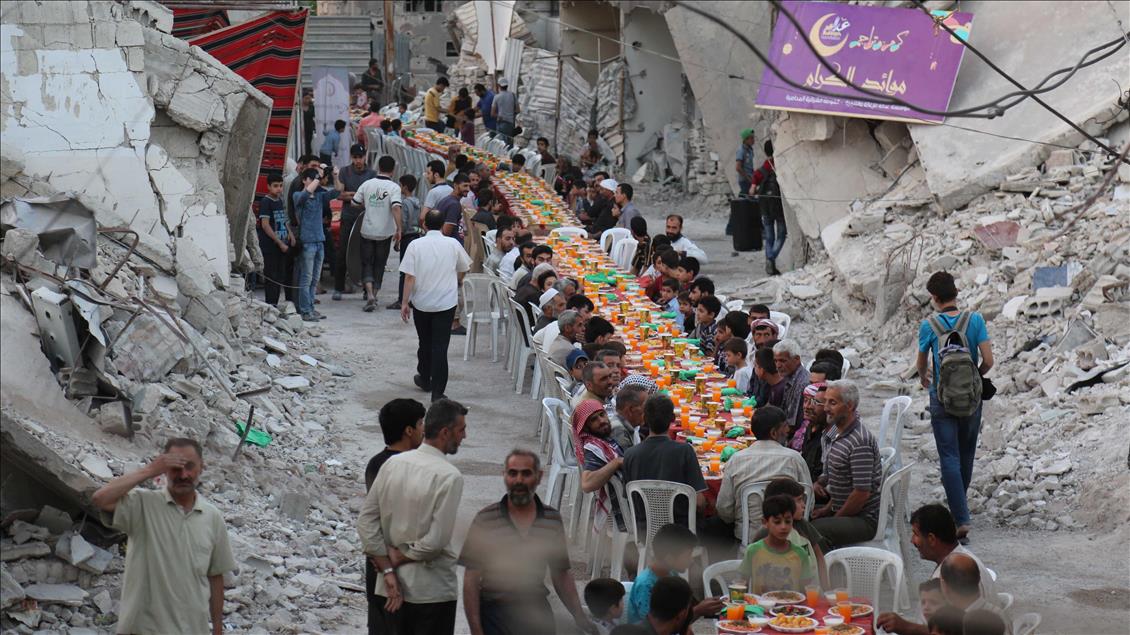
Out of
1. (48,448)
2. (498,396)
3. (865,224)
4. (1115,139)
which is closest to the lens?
(48,448)

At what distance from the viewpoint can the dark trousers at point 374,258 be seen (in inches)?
594

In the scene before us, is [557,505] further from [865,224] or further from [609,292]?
[865,224]

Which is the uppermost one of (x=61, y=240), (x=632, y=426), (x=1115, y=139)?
(x=1115, y=139)

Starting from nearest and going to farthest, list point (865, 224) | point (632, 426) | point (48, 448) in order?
point (48, 448)
point (632, 426)
point (865, 224)

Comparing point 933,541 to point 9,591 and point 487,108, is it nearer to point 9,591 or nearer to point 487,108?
point 9,591

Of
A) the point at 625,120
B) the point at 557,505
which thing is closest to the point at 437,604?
the point at 557,505

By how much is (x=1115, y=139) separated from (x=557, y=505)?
7577 millimetres

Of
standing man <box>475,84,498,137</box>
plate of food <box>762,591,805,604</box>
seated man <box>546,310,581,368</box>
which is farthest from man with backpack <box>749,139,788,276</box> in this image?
plate of food <box>762,591,805,604</box>

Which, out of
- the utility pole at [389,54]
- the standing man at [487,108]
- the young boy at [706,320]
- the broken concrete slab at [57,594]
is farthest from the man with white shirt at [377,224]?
the utility pole at [389,54]

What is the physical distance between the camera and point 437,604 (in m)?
5.41

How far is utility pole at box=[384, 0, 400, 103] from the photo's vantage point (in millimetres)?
32750

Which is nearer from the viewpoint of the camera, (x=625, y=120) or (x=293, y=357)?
(x=293, y=357)

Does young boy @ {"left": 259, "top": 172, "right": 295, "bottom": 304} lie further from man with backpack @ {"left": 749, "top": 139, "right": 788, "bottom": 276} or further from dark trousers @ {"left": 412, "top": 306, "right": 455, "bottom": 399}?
man with backpack @ {"left": 749, "top": 139, "right": 788, "bottom": 276}

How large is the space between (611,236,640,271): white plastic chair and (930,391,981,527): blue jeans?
6684 millimetres
